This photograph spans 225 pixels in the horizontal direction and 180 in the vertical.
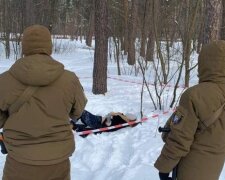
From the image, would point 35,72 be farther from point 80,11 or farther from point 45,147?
point 80,11

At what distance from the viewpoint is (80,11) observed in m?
42.7

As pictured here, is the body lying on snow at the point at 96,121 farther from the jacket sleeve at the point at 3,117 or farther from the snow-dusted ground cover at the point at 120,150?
the jacket sleeve at the point at 3,117

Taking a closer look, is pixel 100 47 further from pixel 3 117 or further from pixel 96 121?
pixel 3 117

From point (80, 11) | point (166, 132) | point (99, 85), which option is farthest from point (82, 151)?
point (80, 11)

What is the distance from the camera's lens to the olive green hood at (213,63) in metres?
2.84

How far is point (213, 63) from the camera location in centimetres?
284

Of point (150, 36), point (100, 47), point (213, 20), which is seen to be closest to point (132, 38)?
point (150, 36)

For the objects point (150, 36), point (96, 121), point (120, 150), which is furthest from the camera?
point (150, 36)

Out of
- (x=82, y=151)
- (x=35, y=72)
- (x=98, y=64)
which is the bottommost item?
(x=82, y=151)

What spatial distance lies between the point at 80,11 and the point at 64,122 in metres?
40.7

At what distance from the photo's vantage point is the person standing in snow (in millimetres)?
2793

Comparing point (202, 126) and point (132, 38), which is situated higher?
point (202, 126)

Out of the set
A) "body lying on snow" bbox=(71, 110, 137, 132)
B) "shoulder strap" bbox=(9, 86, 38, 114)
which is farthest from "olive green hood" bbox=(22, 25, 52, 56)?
"body lying on snow" bbox=(71, 110, 137, 132)

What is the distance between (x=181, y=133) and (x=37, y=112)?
99 cm
